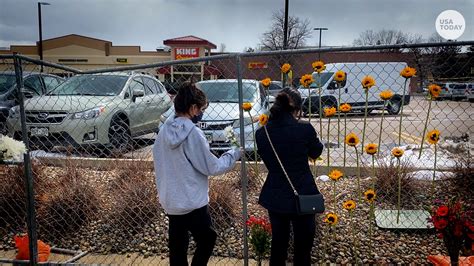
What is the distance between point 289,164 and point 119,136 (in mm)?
5207

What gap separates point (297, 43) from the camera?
4188 cm

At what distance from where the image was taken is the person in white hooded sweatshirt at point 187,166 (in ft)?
8.67

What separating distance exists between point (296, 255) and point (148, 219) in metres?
2.04

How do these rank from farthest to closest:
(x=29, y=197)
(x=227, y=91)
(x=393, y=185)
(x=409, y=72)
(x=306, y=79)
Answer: (x=227, y=91), (x=393, y=185), (x=29, y=197), (x=306, y=79), (x=409, y=72)

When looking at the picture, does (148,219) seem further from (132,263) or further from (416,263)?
(416,263)

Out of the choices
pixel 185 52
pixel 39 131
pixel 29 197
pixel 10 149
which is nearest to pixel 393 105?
pixel 39 131

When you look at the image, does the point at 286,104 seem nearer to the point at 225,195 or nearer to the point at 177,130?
the point at 177,130

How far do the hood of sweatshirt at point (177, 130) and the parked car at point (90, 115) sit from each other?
348cm

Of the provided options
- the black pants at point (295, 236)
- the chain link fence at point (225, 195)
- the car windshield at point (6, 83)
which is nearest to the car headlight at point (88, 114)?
the chain link fence at point (225, 195)

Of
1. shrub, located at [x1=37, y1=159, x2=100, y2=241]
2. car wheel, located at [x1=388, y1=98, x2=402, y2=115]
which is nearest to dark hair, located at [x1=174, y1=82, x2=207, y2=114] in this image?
shrub, located at [x1=37, y1=159, x2=100, y2=241]

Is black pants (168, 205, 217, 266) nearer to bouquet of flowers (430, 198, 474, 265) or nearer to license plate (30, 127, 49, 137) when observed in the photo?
bouquet of flowers (430, 198, 474, 265)

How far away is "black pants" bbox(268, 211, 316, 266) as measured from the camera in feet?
8.84

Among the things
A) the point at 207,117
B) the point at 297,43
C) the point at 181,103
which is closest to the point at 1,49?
the point at 297,43

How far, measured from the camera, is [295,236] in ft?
8.95
